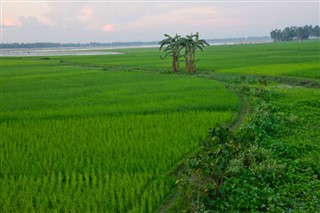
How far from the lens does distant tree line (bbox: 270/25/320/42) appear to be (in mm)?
91312

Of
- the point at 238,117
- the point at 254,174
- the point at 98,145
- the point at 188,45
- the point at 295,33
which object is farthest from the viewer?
the point at 295,33

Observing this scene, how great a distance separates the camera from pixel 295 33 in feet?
309

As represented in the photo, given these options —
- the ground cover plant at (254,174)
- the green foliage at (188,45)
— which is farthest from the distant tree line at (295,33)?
the ground cover plant at (254,174)

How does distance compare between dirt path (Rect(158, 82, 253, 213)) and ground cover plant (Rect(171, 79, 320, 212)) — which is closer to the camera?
ground cover plant (Rect(171, 79, 320, 212))

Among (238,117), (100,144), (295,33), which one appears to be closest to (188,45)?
(238,117)

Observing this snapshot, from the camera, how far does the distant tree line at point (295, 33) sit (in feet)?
300

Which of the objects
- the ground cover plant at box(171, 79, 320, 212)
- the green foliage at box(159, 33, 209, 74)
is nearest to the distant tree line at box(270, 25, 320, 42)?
the green foliage at box(159, 33, 209, 74)

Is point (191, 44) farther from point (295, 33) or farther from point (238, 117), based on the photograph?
point (295, 33)

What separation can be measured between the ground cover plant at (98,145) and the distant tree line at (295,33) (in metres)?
87.7

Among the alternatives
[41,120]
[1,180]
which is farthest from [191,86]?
[1,180]

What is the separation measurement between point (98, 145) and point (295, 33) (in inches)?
3845

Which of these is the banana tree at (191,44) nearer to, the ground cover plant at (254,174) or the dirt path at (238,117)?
the dirt path at (238,117)

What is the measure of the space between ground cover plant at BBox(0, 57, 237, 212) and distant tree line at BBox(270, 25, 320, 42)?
288 feet

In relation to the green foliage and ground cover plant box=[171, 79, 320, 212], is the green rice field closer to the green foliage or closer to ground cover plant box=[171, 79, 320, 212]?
ground cover plant box=[171, 79, 320, 212]
